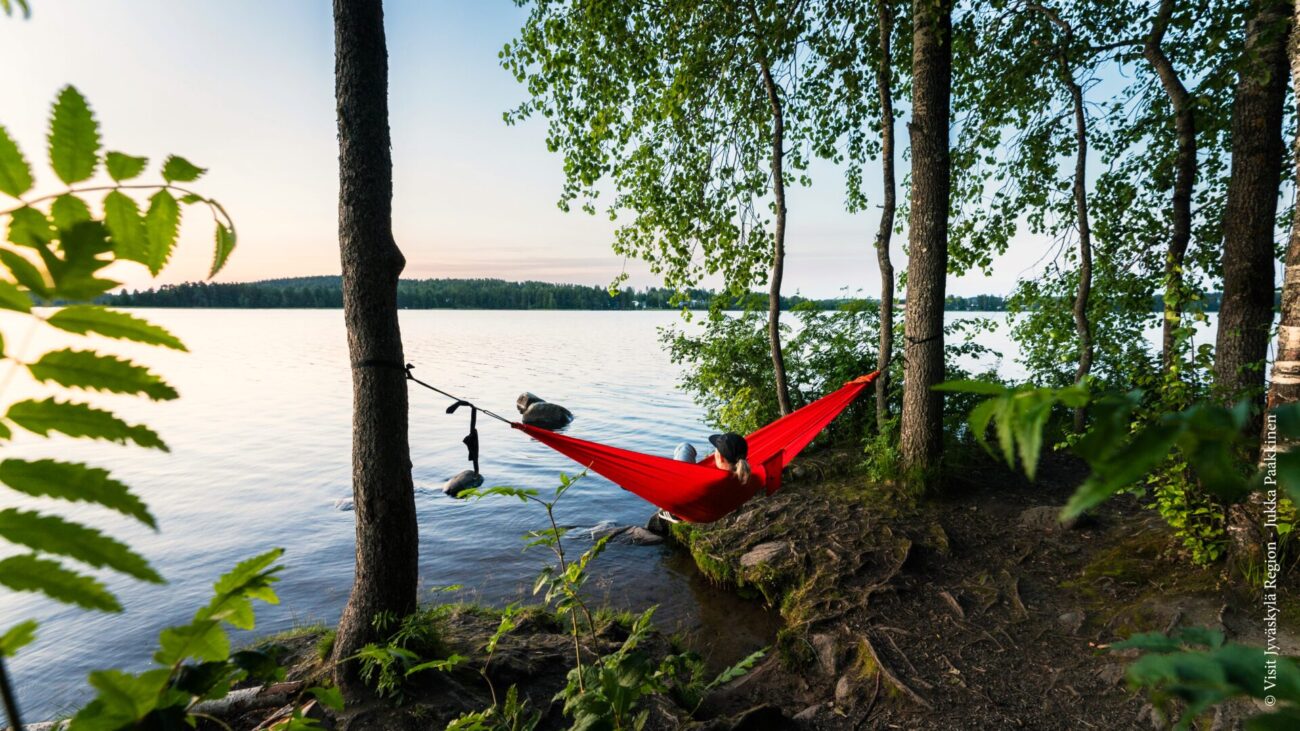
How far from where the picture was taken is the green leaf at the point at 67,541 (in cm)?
43

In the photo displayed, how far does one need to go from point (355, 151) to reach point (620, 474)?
2.16m

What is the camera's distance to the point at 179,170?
0.57 metres

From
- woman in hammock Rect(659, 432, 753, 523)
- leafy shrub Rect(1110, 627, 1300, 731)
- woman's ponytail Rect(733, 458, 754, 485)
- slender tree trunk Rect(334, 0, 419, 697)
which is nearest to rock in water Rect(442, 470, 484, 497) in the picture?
woman in hammock Rect(659, 432, 753, 523)

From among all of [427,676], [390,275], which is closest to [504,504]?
[427,676]

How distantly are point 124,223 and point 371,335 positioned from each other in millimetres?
2124

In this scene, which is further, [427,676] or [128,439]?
[427,676]

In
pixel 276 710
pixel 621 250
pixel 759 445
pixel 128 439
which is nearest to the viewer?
pixel 128 439

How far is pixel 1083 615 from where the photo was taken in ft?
10.5

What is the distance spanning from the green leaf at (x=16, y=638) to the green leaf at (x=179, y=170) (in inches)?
15.7

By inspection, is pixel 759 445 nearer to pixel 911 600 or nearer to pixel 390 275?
pixel 911 600

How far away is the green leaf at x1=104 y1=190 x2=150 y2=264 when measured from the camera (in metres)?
0.54

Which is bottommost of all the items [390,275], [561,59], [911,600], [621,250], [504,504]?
[504,504]

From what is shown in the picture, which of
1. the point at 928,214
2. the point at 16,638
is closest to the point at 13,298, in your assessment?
the point at 16,638

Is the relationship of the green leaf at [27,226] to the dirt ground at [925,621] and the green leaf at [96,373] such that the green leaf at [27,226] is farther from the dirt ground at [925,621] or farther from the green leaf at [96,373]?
the dirt ground at [925,621]
